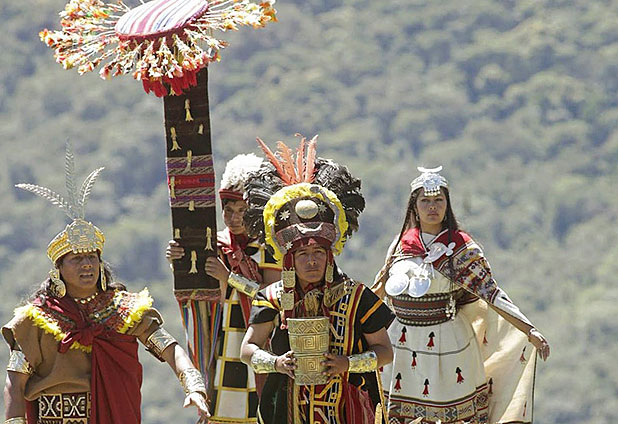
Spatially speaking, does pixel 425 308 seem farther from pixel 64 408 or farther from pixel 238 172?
pixel 64 408

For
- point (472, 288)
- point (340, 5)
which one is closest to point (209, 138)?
point (472, 288)

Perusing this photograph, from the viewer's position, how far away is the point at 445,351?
11578 mm

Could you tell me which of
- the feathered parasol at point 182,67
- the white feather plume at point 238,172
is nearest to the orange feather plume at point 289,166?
the feathered parasol at point 182,67

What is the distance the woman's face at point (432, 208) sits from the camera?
37.9 feet

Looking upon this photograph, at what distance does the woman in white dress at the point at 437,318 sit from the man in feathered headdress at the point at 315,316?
2.02m

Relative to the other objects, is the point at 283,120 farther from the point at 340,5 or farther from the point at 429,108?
the point at 340,5

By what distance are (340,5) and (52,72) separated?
60.3 ft

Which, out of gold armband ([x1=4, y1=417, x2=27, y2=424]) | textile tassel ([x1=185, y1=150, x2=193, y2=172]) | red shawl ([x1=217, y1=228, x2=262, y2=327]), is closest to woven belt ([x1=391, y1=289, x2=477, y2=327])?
red shawl ([x1=217, y1=228, x2=262, y2=327])

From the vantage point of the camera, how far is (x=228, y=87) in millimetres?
88688

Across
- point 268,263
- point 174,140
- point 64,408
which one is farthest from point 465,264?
point 64,408

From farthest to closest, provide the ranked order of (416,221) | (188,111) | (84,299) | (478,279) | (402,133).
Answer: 1. (402,133)
2. (416,221)
3. (478,279)
4. (188,111)
5. (84,299)

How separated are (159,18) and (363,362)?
8.19ft

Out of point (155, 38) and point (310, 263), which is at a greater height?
point (155, 38)

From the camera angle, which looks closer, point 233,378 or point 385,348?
point 385,348
